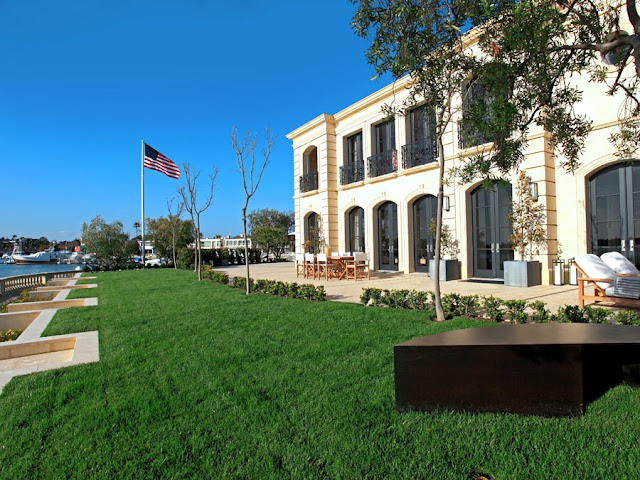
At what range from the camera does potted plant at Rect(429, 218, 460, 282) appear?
1137cm

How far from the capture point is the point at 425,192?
42.8 feet

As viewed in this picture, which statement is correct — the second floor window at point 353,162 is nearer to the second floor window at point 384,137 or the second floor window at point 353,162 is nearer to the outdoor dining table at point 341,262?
the second floor window at point 384,137

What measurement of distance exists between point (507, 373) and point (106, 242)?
25037 mm

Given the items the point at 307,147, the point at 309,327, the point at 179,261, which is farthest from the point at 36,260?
the point at 309,327

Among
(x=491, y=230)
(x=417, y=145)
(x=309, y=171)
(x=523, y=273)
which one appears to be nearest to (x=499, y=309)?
(x=523, y=273)

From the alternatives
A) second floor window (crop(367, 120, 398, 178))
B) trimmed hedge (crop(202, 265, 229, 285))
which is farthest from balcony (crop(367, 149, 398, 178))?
trimmed hedge (crop(202, 265, 229, 285))

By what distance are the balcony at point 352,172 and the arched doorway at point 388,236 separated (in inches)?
75.1

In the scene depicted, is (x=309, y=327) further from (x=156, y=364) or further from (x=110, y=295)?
(x=110, y=295)

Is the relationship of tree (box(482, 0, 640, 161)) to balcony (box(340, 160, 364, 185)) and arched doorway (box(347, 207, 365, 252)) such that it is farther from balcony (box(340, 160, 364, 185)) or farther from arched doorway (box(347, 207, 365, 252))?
arched doorway (box(347, 207, 365, 252))

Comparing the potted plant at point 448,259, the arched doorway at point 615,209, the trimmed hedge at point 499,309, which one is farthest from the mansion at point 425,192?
the trimmed hedge at point 499,309

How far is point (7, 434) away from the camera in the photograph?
264 centimetres

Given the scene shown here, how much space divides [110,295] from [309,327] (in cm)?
732

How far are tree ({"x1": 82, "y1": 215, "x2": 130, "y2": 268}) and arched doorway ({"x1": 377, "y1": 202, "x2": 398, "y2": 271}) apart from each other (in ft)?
56.0

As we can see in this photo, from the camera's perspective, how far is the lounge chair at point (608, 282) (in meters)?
5.64
